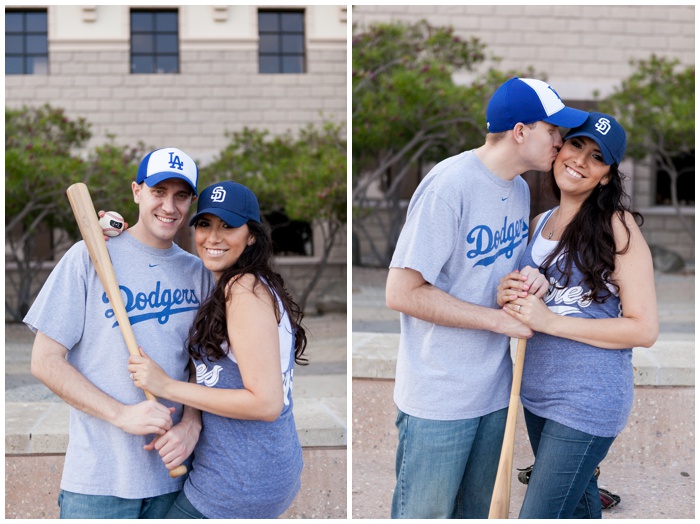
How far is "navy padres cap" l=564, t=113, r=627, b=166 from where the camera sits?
7.17 feet

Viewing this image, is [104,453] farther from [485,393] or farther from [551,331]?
[551,331]

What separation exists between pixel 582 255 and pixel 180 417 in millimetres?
1224

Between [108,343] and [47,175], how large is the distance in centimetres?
669

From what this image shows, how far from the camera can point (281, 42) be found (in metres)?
12.2

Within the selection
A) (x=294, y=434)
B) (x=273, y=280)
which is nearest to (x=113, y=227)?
(x=273, y=280)

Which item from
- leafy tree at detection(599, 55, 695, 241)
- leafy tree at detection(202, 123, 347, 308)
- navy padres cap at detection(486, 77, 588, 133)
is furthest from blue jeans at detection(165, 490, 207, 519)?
leafy tree at detection(599, 55, 695, 241)

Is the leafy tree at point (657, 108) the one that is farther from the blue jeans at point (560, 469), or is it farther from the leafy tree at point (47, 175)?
the blue jeans at point (560, 469)

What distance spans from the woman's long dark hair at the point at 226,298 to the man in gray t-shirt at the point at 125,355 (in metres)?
0.08

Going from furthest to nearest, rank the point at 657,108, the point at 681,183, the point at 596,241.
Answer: the point at 681,183 < the point at 657,108 < the point at 596,241

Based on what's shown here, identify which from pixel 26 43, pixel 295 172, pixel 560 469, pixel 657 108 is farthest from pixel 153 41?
pixel 560 469

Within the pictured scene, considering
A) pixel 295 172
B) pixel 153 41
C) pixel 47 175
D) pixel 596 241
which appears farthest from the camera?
pixel 153 41

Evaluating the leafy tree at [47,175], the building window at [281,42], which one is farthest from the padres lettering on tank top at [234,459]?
the building window at [281,42]

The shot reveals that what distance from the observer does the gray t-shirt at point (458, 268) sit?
2.13 m

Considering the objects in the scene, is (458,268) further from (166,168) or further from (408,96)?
(408,96)
